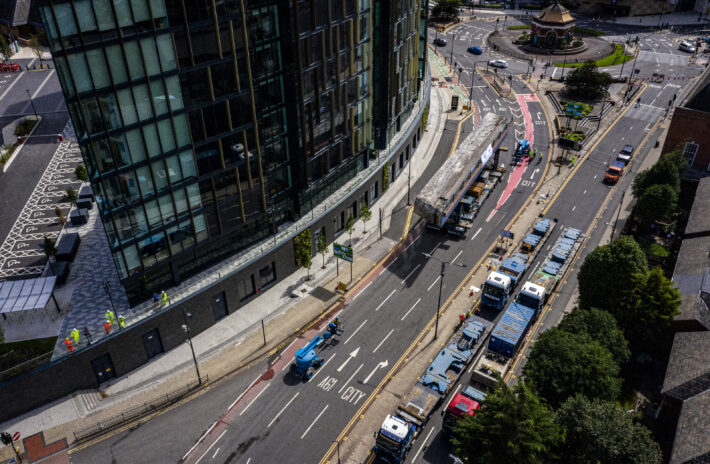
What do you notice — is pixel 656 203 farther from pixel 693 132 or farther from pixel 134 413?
pixel 134 413

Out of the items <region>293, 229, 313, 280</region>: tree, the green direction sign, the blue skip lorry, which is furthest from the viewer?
<region>293, 229, 313, 280</region>: tree

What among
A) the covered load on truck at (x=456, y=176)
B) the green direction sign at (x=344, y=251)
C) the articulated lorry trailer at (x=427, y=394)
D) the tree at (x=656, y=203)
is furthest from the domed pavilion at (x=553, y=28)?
the articulated lorry trailer at (x=427, y=394)

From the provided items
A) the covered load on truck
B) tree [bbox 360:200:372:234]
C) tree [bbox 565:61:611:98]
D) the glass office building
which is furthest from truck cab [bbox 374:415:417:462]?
tree [bbox 565:61:611:98]

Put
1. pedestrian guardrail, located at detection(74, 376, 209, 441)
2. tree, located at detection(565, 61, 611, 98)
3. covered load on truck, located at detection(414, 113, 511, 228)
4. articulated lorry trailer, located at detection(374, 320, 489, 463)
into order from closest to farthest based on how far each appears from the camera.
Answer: articulated lorry trailer, located at detection(374, 320, 489, 463)
pedestrian guardrail, located at detection(74, 376, 209, 441)
covered load on truck, located at detection(414, 113, 511, 228)
tree, located at detection(565, 61, 611, 98)

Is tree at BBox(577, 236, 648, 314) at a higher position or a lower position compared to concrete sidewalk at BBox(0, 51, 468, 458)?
higher

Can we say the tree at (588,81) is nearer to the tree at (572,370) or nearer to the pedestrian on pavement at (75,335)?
the tree at (572,370)

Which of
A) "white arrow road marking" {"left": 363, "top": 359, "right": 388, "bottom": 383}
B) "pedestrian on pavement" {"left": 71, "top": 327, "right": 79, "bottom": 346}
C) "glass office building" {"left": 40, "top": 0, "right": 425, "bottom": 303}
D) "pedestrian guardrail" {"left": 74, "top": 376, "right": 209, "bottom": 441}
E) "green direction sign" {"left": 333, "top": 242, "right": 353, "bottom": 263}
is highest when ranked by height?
"glass office building" {"left": 40, "top": 0, "right": 425, "bottom": 303}

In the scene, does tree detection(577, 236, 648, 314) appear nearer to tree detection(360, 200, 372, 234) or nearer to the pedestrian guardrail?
tree detection(360, 200, 372, 234)
